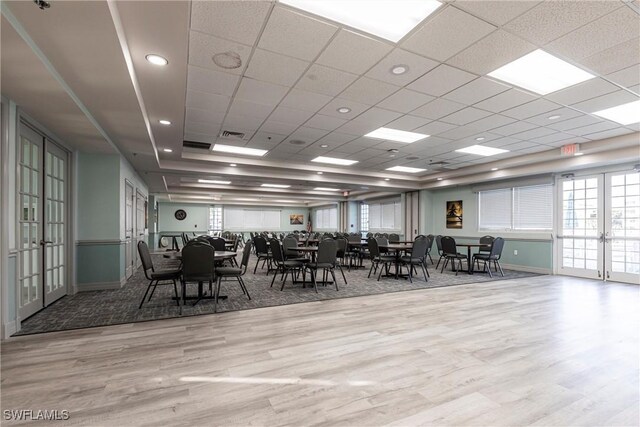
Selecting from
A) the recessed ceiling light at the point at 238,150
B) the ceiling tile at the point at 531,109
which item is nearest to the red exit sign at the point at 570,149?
the ceiling tile at the point at 531,109

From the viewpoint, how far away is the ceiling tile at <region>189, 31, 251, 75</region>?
2.76 meters

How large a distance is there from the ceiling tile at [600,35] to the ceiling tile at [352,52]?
1648 mm

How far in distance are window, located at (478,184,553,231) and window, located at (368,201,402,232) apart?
3736mm

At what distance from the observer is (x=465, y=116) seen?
4730mm

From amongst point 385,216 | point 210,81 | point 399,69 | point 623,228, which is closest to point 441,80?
point 399,69

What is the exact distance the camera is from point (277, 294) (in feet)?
17.0

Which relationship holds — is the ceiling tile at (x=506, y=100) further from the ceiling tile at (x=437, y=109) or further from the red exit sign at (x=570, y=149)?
the red exit sign at (x=570, y=149)

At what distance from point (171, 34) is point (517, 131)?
5.66 m

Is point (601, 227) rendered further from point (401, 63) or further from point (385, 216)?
point (385, 216)

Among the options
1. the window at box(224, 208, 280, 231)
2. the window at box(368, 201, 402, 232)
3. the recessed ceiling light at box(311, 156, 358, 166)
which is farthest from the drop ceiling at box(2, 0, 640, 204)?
the window at box(224, 208, 280, 231)

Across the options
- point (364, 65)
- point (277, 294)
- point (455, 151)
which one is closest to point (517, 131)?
point (455, 151)

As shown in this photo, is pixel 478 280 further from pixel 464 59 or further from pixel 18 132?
pixel 18 132

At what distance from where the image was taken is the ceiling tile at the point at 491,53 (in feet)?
9.12

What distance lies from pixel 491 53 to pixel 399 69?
0.90 m
